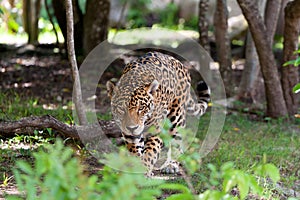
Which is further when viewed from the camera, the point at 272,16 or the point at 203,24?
the point at 203,24

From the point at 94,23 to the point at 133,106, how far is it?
5.24 meters

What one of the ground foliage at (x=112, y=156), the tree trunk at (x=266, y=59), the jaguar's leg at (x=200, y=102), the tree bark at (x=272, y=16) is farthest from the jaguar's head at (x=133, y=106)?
the tree bark at (x=272, y=16)

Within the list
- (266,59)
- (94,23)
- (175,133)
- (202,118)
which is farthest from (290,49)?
(94,23)

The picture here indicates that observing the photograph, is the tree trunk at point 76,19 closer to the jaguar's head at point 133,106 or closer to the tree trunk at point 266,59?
the tree trunk at point 266,59

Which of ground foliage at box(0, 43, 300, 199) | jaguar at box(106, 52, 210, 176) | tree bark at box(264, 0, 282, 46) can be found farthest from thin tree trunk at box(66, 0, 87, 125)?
tree bark at box(264, 0, 282, 46)

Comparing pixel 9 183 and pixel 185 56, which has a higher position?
pixel 185 56

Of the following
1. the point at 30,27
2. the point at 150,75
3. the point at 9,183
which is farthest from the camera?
the point at 30,27

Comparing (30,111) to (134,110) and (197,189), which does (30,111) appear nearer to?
(134,110)

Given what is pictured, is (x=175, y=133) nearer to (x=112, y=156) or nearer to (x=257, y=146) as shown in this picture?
(x=257, y=146)

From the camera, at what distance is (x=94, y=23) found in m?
11.1

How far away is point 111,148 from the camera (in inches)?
279

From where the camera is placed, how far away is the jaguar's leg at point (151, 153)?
6.31m

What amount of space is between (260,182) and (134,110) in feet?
4.94

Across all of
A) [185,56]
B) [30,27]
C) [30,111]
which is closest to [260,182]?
[30,111]
